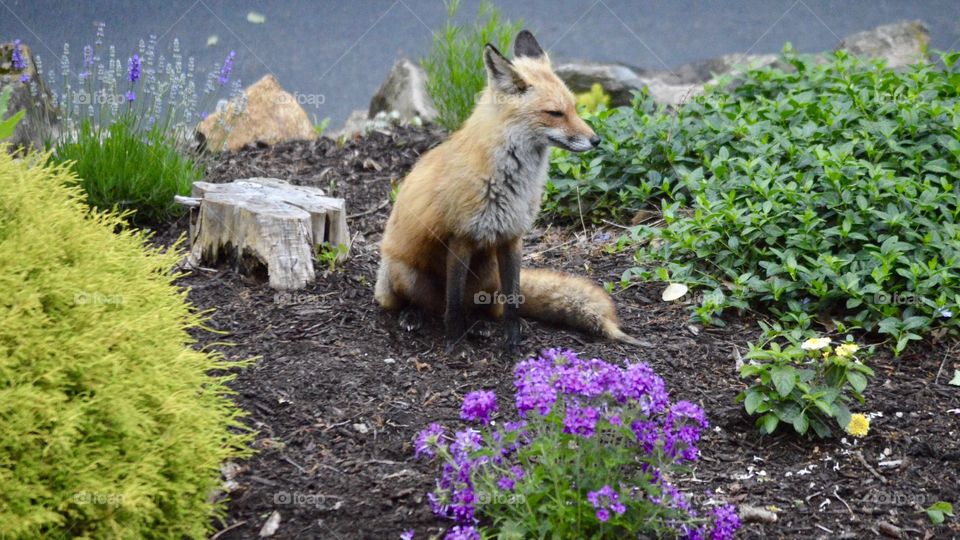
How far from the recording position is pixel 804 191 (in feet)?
18.8

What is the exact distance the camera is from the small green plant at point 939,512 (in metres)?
3.68

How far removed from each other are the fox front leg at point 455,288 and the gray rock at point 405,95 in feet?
14.8

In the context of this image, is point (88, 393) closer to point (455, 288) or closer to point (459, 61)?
point (455, 288)

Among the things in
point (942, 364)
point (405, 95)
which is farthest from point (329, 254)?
point (405, 95)

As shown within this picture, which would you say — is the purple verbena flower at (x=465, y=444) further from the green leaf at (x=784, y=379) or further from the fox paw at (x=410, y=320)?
the fox paw at (x=410, y=320)

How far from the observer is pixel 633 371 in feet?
10.3

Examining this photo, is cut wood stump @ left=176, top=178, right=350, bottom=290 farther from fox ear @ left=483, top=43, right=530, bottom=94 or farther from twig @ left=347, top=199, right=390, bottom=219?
fox ear @ left=483, top=43, right=530, bottom=94

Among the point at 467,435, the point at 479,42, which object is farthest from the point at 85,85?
the point at 467,435

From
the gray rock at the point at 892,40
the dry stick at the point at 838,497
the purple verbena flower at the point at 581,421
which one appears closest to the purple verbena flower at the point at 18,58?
the purple verbena flower at the point at 581,421

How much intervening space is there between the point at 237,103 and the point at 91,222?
383 cm

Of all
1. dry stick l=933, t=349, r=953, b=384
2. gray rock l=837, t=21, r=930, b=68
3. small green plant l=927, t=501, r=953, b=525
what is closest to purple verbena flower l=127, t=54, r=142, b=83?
dry stick l=933, t=349, r=953, b=384

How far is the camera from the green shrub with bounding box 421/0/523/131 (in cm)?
841

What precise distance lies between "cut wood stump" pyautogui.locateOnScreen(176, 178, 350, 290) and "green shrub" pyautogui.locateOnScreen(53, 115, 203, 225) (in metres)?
0.51

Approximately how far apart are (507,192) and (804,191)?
2010 millimetres
